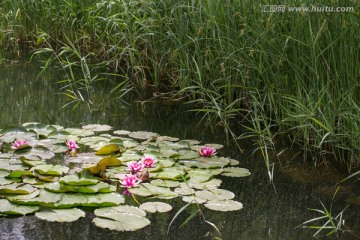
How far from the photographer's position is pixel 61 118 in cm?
363

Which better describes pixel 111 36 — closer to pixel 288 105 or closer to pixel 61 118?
pixel 61 118

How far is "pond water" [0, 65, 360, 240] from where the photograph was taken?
2.17 m

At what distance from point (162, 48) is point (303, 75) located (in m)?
1.28

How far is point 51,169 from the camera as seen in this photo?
2633mm

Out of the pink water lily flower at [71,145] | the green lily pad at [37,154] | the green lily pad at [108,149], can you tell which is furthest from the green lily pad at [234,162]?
the green lily pad at [37,154]

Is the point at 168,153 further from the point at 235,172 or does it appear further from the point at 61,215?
the point at 61,215

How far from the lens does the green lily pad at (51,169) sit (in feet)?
8.54

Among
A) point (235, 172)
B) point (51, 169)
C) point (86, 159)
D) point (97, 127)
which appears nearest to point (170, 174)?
point (235, 172)

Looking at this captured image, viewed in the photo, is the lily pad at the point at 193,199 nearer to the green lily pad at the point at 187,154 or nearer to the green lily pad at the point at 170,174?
the green lily pad at the point at 170,174

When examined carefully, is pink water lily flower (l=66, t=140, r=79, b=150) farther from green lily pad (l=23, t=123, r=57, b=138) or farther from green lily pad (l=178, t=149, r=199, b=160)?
green lily pad (l=178, t=149, r=199, b=160)

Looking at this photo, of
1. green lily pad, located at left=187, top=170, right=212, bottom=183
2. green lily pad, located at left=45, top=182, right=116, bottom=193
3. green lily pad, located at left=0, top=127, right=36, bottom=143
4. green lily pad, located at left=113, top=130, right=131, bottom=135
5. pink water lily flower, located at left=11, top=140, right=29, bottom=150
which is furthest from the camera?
green lily pad, located at left=113, top=130, right=131, bottom=135

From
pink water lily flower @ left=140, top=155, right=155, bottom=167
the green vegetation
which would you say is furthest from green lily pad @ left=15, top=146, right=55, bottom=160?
the green vegetation

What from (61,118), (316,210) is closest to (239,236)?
(316,210)

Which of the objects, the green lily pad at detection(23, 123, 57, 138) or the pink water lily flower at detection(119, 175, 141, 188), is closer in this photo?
the pink water lily flower at detection(119, 175, 141, 188)
